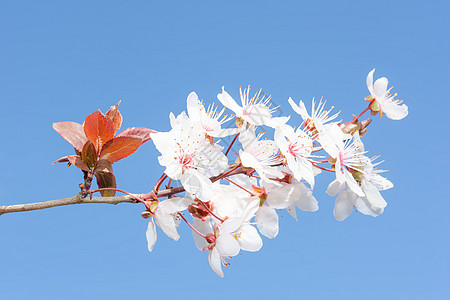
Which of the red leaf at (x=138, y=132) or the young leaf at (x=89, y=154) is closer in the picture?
the young leaf at (x=89, y=154)

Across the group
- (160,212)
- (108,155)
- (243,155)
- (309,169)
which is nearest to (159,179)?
(160,212)

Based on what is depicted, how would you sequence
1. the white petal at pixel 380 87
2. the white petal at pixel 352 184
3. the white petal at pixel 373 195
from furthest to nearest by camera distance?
1. the white petal at pixel 380 87
2. the white petal at pixel 373 195
3. the white petal at pixel 352 184

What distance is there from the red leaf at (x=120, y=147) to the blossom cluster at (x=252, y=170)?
181 millimetres

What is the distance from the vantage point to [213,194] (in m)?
1.77

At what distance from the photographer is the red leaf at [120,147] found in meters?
1.72

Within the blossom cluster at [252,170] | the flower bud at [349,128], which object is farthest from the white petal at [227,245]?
the flower bud at [349,128]

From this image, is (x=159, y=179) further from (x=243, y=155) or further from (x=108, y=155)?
(x=243, y=155)

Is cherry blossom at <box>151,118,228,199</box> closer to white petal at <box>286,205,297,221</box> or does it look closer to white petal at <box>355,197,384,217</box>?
white petal at <box>286,205,297,221</box>

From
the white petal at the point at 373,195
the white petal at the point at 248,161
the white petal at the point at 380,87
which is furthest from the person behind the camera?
the white petal at the point at 380,87

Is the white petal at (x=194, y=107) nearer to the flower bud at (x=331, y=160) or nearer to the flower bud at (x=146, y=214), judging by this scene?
the flower bud at (x=146, y=214)

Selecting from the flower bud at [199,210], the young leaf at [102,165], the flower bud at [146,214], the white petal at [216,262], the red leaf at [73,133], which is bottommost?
the white petal at [216,262]

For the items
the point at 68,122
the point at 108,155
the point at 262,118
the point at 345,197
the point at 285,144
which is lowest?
the point at 345,197

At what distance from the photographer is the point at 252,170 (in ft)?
5.24

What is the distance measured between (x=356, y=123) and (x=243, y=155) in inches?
20.6
